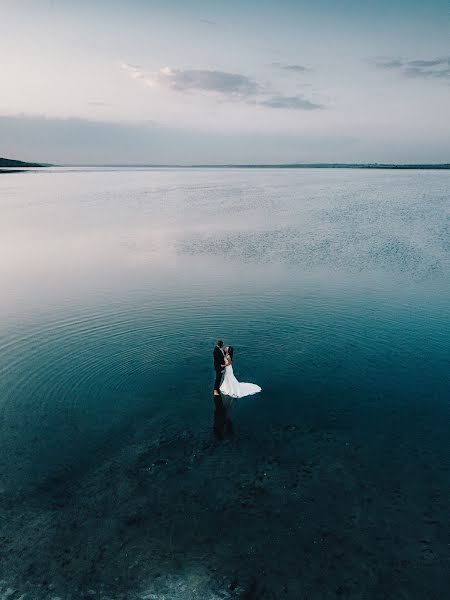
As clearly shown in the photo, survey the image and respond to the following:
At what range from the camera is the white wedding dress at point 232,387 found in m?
19.3

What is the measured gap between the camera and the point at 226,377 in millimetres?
19344

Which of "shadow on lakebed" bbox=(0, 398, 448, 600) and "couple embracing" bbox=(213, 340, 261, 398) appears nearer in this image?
"shadow on lakebed" bbox=(0, 398, 448, 600)

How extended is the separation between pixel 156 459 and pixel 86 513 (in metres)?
2.97

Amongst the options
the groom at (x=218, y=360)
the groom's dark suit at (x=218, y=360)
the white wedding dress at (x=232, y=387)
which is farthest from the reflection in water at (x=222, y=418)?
the groom's dark suit at (x=218, y=360)

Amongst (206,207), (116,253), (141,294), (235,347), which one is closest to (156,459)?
(235,347)

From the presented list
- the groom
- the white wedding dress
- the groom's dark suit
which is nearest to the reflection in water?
the white wedding dress

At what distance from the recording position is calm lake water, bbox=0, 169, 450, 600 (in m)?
11.0

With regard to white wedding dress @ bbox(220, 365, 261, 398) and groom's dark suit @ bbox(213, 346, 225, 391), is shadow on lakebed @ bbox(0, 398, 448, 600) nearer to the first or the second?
A: white wedding dress @ bbox(220, 365, 261, 398)

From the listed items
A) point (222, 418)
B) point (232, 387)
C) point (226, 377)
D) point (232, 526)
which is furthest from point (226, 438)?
point (232, 526)

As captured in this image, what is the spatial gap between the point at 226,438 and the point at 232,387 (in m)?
3.25

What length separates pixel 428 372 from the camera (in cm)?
2158

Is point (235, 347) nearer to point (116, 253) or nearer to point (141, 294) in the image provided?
point (141, 294)

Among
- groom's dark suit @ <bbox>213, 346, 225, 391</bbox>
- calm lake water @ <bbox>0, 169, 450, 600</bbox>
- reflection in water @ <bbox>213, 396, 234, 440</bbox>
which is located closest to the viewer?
calm lake water @ <bbox>0, 169, 450, 600</bbox>

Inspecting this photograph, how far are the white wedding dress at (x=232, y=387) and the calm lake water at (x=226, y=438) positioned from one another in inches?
24.8
